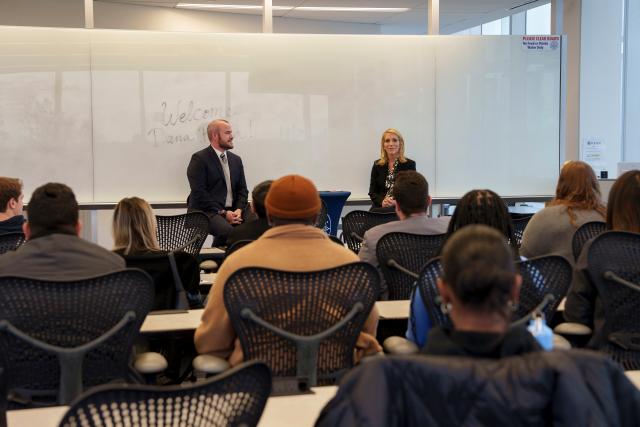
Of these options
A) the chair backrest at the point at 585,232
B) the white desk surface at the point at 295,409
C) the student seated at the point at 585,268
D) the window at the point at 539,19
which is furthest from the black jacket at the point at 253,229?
the window at the point at 539,19

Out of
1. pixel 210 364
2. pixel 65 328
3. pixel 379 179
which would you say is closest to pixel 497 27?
pixel 379 179

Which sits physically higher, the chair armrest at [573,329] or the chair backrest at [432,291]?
the chair backrest at [432,291]

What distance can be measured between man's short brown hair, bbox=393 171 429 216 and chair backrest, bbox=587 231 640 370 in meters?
1.10

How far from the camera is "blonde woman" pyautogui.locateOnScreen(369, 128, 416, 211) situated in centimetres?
766

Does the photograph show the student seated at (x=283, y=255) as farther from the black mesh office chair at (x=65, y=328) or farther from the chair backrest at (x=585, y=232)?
the chair backrest at (x=585, y=232)

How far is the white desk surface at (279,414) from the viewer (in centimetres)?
194

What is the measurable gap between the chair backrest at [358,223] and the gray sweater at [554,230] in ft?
3.72

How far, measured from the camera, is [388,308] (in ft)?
11.0

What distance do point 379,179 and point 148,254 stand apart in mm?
4238

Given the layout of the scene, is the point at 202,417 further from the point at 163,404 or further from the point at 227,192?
the point at 227,192

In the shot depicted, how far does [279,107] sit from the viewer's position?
7816 millimetres

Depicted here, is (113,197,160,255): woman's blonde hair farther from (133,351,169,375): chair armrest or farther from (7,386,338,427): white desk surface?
(7,386,338,427): white desk surface

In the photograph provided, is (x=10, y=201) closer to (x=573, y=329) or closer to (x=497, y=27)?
(x=573, y=329)

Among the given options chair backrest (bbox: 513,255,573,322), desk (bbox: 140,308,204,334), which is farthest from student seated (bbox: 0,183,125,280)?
chair backrest (bbox: 513,255,573,322)
